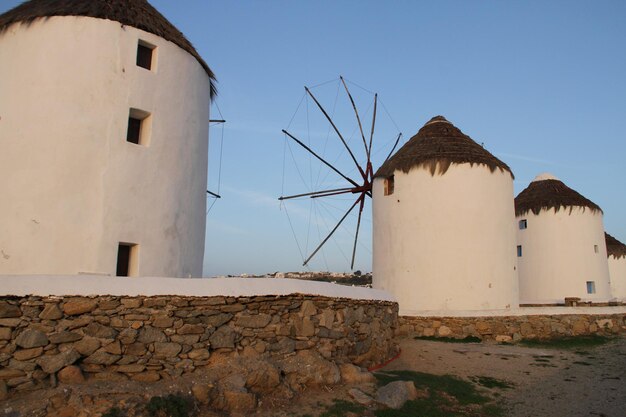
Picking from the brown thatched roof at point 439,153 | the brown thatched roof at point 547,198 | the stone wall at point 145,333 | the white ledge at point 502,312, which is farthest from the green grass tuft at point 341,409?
the brown thatched roof at point 547,198

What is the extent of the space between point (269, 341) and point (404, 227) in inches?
402

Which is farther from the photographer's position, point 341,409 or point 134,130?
point 134,130

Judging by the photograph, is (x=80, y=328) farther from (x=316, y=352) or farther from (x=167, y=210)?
(x=167, y=210)

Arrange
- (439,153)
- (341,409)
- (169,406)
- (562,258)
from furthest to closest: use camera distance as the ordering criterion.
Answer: (562,258), (439,153), (341,409), (169,406)

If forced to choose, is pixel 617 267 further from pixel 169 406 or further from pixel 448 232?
pixel 169 406

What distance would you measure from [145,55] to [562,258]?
21.0 metres

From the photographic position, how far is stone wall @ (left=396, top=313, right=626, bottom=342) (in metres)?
15.8

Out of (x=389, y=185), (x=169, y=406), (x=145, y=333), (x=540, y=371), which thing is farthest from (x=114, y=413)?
(x=389, y=185)

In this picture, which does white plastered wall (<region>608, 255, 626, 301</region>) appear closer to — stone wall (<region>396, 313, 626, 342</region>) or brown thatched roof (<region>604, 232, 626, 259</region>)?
brown thatched roof (<region>604, 232, 626, 259</region>)

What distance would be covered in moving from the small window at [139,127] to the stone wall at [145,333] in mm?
4934

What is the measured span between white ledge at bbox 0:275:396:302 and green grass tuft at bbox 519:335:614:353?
29.6ft

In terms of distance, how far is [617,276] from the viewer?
35031 millimetres

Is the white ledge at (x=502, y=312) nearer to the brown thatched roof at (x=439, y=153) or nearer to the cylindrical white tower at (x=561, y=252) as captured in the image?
the brown thatched roof at (x=439, y=153)

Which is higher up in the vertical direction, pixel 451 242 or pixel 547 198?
pixel 547 198
